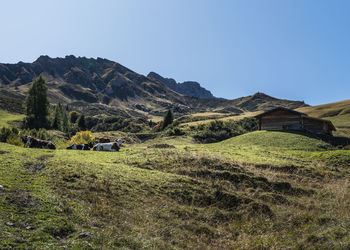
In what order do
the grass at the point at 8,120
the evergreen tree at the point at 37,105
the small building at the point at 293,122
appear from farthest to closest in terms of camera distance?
the evergreen tree at the point at 37,105 < the grass at the point at 8,120 < the small building at the point at 293,122

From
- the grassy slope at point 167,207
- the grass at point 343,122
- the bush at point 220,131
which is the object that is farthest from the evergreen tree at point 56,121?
A: the grass at point 343,122

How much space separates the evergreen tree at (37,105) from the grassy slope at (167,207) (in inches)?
1915

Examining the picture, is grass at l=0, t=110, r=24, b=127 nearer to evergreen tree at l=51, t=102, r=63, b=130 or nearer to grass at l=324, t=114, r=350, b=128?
evergreen tree at l=51, t=102, r=63, b=130

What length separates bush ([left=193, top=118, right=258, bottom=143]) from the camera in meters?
47.5

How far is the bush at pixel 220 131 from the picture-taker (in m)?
47.5

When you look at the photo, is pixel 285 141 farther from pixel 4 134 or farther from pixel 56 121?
pixel 56 121

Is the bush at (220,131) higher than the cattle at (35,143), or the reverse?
the bush at (220,131)

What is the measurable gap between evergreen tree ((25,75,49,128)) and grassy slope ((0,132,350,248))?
4865 cm

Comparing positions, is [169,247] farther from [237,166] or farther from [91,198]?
[237,166]

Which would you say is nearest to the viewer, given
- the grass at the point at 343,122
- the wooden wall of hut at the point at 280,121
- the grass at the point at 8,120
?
the wooden wall of hut at the point at 280,121

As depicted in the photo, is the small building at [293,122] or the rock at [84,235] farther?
the small building at [293,122]

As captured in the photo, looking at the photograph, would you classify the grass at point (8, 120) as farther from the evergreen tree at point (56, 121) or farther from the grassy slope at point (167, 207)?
the grassy slope at point (167, 207)

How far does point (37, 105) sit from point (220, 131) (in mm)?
48412

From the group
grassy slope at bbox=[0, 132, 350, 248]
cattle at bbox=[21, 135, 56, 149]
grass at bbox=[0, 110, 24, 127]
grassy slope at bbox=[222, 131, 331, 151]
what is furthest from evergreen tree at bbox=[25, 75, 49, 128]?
grassy slope at bbox=[222, 131, 331, 151]
